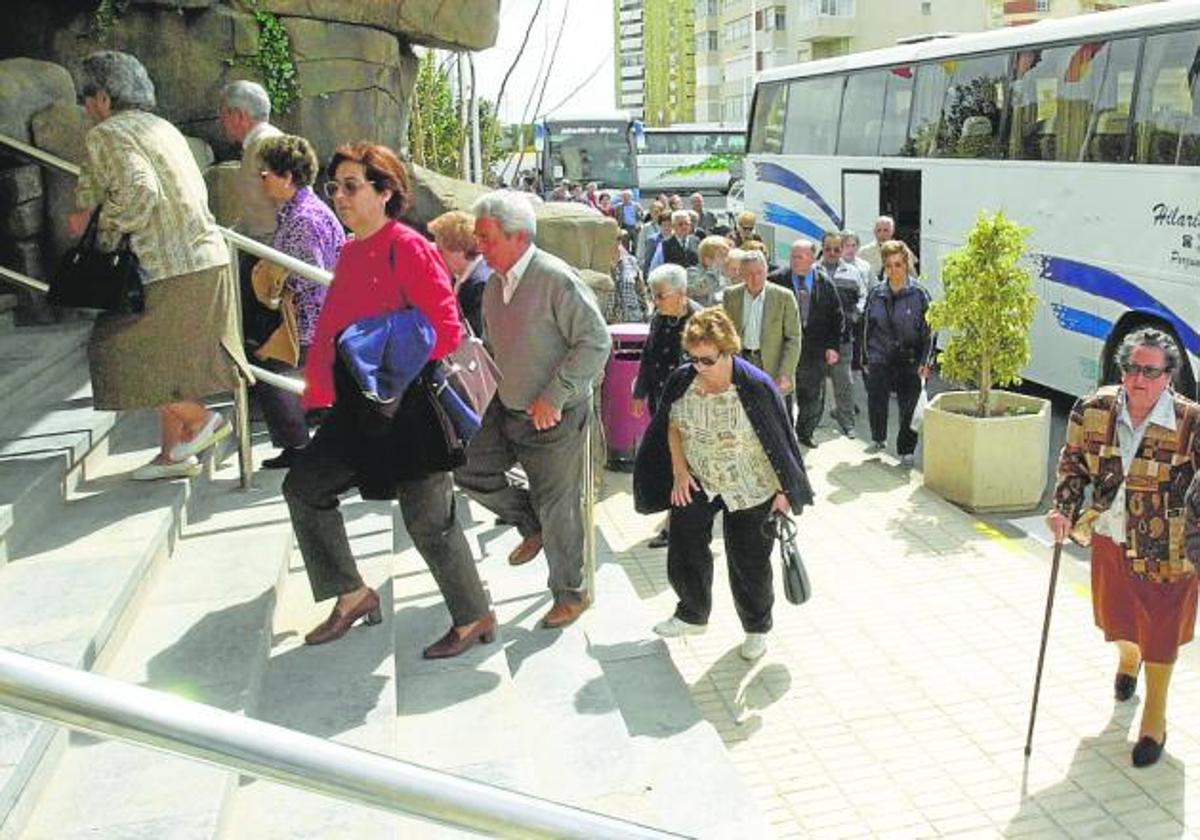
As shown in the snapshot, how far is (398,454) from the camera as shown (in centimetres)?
407

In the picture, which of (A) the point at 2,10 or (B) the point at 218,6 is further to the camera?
(B) the point at 218,6

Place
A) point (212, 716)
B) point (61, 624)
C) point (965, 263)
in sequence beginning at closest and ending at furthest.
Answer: point (212, 716)
point (61, 624)
point (965, 263)

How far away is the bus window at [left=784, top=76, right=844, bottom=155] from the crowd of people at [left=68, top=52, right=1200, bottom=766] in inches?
438

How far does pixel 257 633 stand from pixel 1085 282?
344 inches

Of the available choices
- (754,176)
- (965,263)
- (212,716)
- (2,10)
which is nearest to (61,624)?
(212,716)

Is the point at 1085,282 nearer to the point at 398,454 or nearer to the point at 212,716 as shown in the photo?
the point at 398,454

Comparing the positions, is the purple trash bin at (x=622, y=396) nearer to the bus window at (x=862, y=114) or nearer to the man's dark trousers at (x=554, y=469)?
the man's dark trousers at (x=554, y=469)

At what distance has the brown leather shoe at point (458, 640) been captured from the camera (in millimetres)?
4449

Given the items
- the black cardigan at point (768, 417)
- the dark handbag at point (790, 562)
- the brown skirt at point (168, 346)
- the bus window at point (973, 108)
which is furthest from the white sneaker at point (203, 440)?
the bus window at point (973, 108)

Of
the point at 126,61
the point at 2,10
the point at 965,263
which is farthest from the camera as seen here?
the point at 2,10

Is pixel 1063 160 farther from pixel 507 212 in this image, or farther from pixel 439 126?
pixel 439 126

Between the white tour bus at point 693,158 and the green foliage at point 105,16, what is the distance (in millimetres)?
27214

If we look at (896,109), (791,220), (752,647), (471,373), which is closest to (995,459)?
(752,647)

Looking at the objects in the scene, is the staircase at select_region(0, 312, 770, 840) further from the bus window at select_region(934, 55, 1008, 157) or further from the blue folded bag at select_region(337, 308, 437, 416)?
the bus window at select_region(934, 55, 1008, 157)
